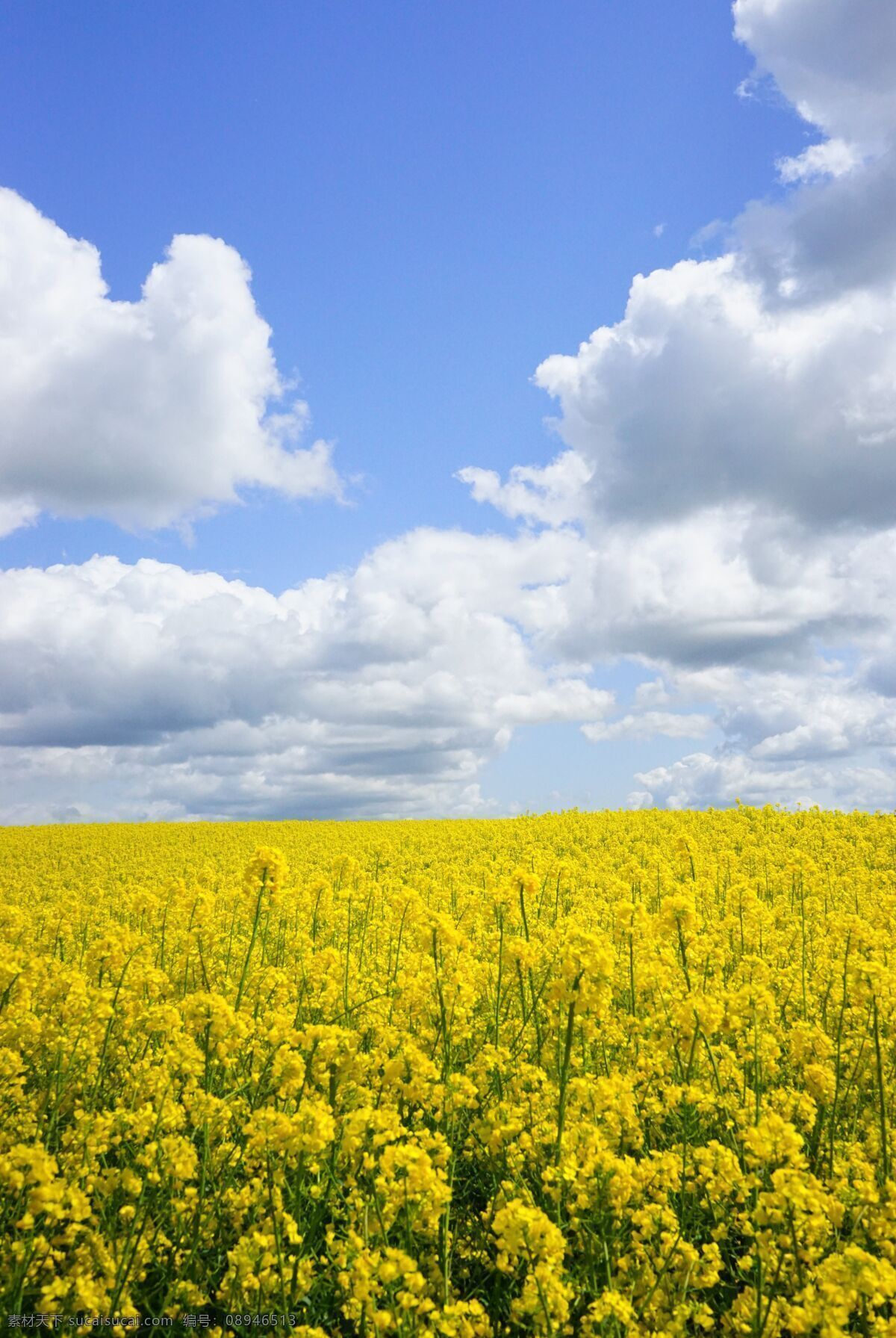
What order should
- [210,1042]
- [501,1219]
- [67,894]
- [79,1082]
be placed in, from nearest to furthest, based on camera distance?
[501,1219]
[210,1042]
[79,1082]
[67,894]

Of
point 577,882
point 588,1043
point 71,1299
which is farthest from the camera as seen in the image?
point 577,882

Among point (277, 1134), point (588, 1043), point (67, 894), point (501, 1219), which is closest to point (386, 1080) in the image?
point (277, 1134)

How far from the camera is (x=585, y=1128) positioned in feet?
12.7

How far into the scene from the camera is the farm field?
10.5 ft

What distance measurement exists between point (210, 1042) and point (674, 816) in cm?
2284

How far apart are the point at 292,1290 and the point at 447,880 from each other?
1172 cm

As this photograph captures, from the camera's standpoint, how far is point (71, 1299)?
3.15 m

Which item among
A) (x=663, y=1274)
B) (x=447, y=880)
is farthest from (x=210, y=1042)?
(x=447, y=880)

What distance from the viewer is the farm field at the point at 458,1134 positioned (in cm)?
319

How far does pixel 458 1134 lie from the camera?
482 cm

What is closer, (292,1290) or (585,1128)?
(292,1290)

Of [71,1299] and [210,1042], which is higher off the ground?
[210,1042]

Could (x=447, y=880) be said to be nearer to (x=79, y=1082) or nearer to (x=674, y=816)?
(x=79, y=1082)

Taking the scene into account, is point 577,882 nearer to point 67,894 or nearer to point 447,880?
point 447,880
